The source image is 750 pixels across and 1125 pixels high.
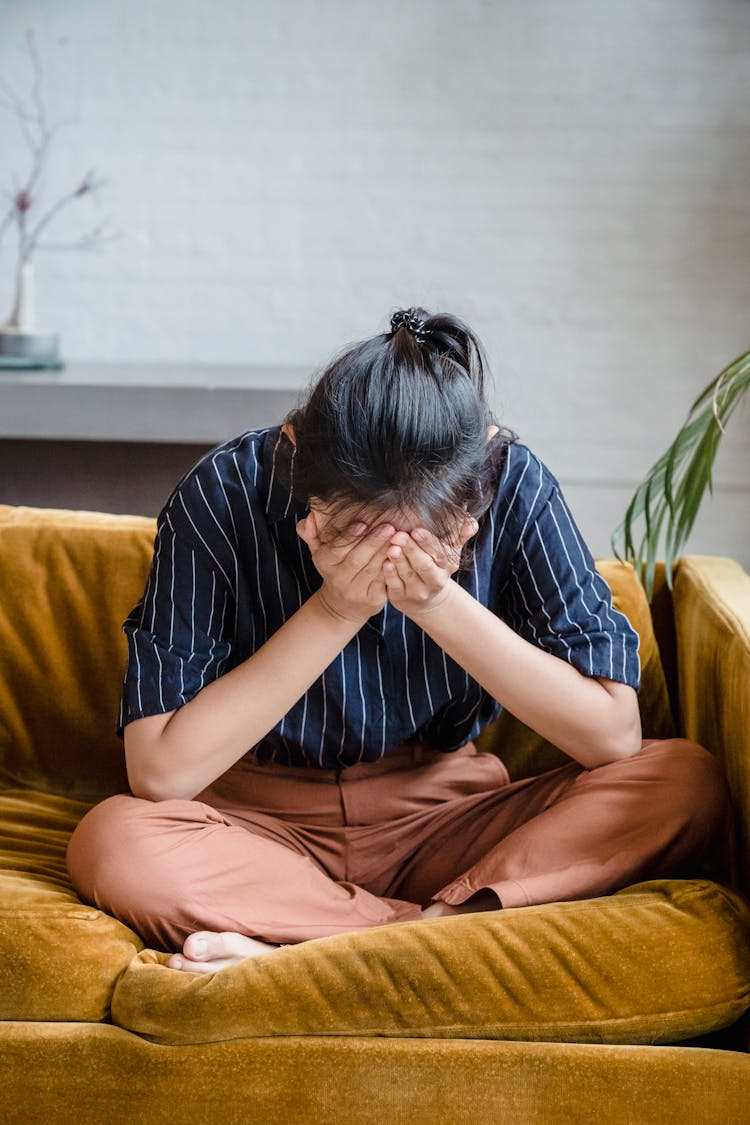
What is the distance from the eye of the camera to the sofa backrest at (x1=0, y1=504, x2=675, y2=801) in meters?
1.63

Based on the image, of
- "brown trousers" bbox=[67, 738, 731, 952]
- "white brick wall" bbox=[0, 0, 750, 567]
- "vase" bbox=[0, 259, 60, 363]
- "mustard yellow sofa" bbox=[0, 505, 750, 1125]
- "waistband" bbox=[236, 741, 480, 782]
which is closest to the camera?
"mustard yellow sofa" bbox=[0, 505, 750, 1125]

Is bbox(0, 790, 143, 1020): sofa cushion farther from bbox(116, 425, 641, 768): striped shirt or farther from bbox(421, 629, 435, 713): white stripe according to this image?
bbox(421, 629, 435, 713): white stripe

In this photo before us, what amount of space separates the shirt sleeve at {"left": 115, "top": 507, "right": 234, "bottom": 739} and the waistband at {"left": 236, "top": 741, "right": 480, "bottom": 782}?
0.16 meters

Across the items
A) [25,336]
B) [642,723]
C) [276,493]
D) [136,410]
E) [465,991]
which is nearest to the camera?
[465,991]

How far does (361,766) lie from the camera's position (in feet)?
4.50

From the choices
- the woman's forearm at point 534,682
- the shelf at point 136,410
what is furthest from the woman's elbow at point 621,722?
the shelf at point 136,410

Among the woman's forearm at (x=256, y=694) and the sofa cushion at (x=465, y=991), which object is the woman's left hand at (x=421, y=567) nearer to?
the woman's forearm at (x=256, y=694)

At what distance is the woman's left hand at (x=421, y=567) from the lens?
1.12 m

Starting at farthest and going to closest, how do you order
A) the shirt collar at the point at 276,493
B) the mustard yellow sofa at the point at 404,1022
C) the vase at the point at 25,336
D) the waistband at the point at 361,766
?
the vase at the point at 25,336 → the waistband at the point at 361,766 → the shirt collar at the point at 276,493 → the mustard yellow sofa at the point at 404,1022

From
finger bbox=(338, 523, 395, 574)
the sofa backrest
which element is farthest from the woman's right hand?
the sofa backrest

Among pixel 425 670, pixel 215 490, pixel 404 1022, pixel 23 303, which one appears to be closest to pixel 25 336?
pixel 23 303

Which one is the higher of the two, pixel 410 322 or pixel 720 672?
pixel 410 322

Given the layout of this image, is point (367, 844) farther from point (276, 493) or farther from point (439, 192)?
point (439, 192)

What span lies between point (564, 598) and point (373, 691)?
240 millimetres
